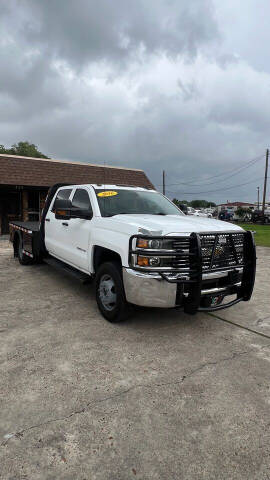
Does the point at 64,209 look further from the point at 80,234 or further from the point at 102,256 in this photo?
the point at 102,256

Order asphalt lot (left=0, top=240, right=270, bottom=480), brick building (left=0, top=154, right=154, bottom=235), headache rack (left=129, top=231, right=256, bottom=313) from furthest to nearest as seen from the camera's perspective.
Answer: brick building (left=0, top=154, right=154, bottom=235)
headache rack (left=129, top=231, right=256, bottom=313)
asphalt lot (left=0, top=240, right=270, bottom=480)

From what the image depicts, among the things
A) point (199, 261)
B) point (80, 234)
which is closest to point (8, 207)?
point (80, 234)

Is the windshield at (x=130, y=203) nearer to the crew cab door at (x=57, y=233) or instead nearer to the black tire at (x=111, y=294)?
the black tire at (x=111, y=294)

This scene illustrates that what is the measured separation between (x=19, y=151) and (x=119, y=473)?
5493 centimetres

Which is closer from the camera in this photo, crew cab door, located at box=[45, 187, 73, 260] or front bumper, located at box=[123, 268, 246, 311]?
front bumper, located at box=[123, 268, 246, 311]

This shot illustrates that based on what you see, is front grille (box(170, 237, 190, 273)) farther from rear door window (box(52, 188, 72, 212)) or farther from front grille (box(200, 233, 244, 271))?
rear door window (box(52, 188, 72, 212))

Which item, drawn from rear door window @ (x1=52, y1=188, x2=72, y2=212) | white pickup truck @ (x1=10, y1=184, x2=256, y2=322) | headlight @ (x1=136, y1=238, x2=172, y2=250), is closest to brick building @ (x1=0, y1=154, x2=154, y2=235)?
rear door window @ (x1=52, y1=188, x2=72, y2=212)

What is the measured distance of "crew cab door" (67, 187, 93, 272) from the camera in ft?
15.0

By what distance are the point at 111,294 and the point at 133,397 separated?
5.29 feet

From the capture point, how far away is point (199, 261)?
3256 millimetres

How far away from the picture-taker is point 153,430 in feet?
7.04

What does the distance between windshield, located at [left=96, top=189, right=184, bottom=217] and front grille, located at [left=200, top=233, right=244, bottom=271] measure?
1.42 metres

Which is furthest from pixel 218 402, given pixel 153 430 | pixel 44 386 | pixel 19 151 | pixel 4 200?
pixel 19 151

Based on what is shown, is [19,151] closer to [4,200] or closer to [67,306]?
[4,200]
